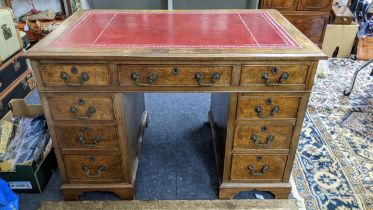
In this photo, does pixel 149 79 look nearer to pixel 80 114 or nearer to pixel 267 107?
pixel 80 114

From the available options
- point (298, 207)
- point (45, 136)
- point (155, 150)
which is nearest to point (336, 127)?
point (298, 207)

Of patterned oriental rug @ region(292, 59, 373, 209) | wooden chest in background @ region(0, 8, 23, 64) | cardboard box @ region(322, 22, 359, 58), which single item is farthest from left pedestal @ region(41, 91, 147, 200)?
cardboard box @ region(322, 22, 359, 58)

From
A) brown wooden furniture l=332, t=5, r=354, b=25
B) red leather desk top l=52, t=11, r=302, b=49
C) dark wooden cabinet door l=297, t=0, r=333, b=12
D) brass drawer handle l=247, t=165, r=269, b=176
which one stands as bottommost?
brass drawer handle l=247, t=165, r=269, b=176

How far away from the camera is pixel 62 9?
3145mm

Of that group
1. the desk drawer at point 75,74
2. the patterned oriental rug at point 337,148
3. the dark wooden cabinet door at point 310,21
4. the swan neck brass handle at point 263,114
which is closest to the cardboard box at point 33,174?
the desk drawer at point 75,74

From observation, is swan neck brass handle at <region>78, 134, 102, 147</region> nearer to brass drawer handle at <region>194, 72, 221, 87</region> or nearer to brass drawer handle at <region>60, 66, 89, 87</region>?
brass drawer handle at <region>60, 66, 89, 87</region>

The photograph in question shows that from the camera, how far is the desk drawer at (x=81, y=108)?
128cm

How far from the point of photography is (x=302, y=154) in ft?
6.34

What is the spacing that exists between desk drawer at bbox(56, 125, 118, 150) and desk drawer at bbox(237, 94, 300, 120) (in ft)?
1.94

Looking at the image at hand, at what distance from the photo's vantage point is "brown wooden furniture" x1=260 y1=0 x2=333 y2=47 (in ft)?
8.65

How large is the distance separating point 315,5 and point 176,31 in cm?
181

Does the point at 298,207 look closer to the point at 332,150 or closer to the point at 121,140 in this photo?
the point at 332,150

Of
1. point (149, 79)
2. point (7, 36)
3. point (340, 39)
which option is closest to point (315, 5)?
point (340, 39)

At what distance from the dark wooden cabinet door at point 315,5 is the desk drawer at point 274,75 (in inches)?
66.5
